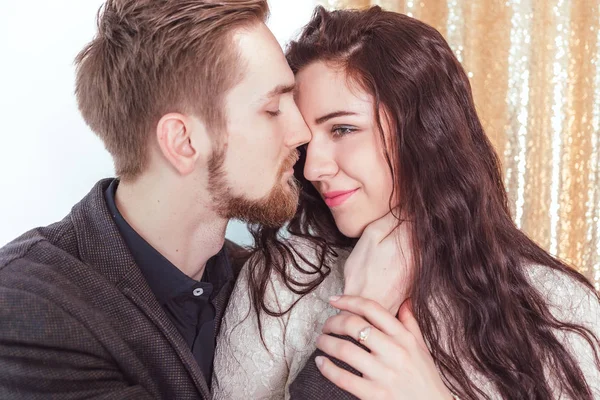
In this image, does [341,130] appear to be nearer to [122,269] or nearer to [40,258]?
[122,269]

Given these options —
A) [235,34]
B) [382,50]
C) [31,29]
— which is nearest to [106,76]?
[235,34]

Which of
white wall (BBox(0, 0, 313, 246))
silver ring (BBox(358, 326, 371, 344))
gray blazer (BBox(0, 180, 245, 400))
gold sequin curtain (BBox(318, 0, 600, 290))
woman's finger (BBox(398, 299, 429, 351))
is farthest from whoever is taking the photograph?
gold sequin curtain (BBox(318, 0, 600, 290))

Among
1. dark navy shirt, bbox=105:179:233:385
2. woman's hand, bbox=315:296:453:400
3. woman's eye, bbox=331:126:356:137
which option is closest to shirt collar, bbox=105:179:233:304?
dark navy shirt, bbox=105:179:233:385

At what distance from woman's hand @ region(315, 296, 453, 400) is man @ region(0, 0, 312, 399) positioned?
299 mm

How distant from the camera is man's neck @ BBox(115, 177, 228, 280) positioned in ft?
5.13

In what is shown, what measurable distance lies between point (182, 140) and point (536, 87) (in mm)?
1088

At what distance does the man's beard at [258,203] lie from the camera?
5.15ft

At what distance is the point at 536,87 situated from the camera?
2.04 metres

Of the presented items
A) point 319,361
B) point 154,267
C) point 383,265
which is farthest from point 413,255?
point 154,267

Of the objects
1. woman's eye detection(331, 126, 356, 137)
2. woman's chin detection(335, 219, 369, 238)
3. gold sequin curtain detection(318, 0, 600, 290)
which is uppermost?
gold sequin curtain detection(318, 0, 600, 290)

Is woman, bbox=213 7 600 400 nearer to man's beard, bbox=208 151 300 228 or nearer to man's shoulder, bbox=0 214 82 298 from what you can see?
man's beard, bbox=208 151 300 228

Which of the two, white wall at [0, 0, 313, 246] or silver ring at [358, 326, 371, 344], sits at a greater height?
white wall at [0, 0, 313, 246]

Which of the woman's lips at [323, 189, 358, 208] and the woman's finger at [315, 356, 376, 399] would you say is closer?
the woman's finger at [315, 356, 376, 399]

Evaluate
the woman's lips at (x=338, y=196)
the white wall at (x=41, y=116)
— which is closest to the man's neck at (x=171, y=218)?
the woman's lips at (x=338, y=196)
